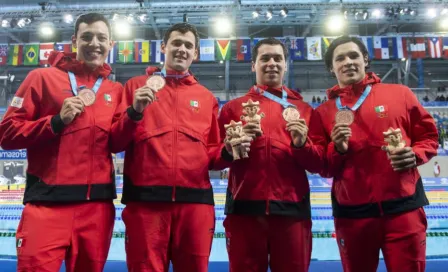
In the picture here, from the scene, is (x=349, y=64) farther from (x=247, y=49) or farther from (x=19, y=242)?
(x=247, y=49)

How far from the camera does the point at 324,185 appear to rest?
9711 millimetres

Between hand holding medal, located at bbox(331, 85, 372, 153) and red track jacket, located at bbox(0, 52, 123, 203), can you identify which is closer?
red track jacket, located at bbox(0, 52, 123, 203)

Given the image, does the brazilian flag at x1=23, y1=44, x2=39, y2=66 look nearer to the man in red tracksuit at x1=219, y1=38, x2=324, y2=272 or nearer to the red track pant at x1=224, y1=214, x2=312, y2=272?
the man in red tracksuit at x1=219, y1=38, x2=324, y2=272

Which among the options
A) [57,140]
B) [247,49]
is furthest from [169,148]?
[247,49]

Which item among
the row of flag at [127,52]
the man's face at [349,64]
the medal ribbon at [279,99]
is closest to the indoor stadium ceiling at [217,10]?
the row of flag at [127,52]

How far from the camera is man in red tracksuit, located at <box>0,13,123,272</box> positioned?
1886mm

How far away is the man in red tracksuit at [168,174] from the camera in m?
1.97

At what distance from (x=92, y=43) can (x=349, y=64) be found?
5.56 feet

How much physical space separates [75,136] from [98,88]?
1.17ft

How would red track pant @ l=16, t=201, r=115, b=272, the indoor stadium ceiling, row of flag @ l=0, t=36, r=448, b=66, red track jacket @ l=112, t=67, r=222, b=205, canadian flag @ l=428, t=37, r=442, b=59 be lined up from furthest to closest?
1. canadian flag @ l=428, t=37, r=442, b=59
2. row of flag @ l=0, t=36, r=448, b=66
3. the indoor stadium ceiling
4. red track jacket @ l=112, t=67, r=222, b=205
5. red track pant @ l=16, t=201, r=115, b=272

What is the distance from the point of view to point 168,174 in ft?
6.75

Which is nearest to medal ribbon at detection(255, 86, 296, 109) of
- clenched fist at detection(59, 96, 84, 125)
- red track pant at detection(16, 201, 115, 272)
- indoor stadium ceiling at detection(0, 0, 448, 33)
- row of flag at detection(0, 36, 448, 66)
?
clenched fist at detection(59, 96, 84, 125)

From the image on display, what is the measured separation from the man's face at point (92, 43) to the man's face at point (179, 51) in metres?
0.42

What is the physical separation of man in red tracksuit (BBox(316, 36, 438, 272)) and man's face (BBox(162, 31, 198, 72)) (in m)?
1.03
